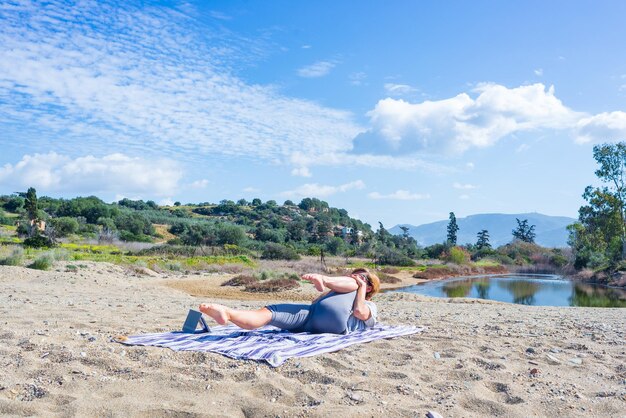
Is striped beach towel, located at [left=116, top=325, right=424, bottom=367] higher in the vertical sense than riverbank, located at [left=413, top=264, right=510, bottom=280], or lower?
higher

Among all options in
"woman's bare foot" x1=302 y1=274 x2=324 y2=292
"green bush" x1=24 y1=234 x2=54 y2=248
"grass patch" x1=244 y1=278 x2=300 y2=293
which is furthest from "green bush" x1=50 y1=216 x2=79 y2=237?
"woman's bare foot" x1=302 y1=274 x2=324 y2=292

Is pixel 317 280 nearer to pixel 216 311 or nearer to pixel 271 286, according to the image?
pixel 216 311

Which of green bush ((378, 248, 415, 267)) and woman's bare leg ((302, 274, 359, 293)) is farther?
green bush ((378, 248, 415, 267))

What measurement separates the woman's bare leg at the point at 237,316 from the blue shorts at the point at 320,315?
207 mm

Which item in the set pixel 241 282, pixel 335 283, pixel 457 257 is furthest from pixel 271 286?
pixel 457 257

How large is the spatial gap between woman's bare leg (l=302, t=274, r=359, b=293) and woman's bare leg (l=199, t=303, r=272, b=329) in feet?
2.05

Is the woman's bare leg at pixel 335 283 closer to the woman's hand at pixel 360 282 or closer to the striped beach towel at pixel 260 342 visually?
the woman's hand at pixel 360 282

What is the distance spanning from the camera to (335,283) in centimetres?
551

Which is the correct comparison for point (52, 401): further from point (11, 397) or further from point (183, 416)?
point (183, 416)

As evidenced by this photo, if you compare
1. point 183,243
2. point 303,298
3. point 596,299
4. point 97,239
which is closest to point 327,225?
point 183,243

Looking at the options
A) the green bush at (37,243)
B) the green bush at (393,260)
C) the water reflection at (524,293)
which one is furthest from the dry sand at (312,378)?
the green bush at (393,260)

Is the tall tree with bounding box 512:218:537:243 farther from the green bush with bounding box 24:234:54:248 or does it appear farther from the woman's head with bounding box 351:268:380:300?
the woman's head with bounding box 351:268:380:300

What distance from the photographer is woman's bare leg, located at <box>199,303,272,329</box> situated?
5.04m

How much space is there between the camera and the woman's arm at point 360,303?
18.7ft
